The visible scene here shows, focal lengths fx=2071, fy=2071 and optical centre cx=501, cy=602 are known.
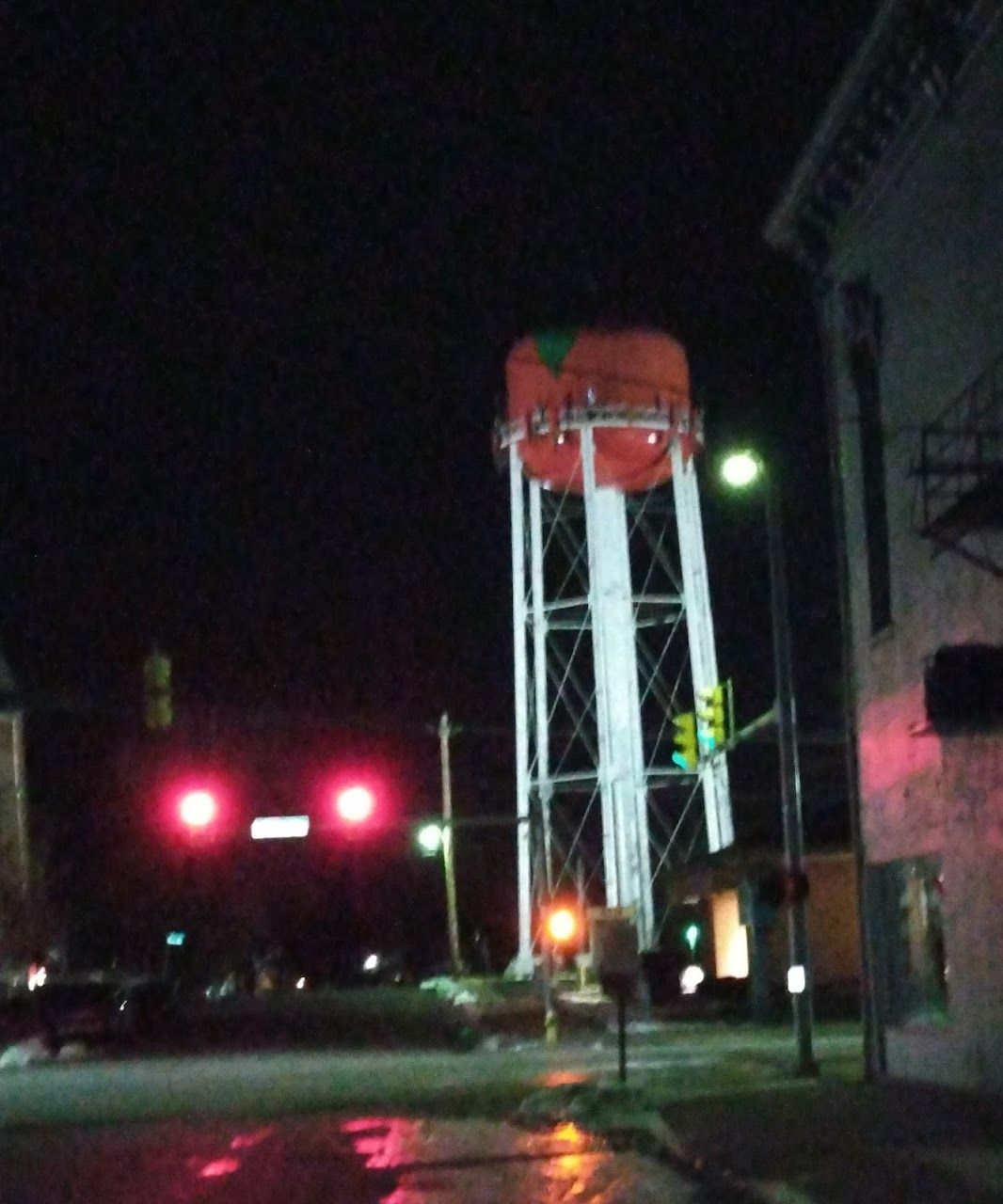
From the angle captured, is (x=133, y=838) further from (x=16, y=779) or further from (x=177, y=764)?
(x=177, y=764)

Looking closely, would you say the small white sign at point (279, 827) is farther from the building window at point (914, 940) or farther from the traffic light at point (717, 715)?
the building window at point (914, 940)

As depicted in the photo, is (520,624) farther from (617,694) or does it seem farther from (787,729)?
(787,729)

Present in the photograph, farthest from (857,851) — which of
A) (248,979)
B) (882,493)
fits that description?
(248,979)

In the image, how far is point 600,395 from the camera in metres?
47.9

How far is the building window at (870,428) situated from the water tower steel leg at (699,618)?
912 inches

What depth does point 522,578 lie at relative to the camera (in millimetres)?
49406

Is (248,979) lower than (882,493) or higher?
lower

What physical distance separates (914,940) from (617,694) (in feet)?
82.2

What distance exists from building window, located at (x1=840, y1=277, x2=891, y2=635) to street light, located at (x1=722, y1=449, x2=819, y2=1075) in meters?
1.37

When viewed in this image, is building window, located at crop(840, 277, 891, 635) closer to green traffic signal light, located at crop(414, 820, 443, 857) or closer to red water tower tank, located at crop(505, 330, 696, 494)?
green traffic signal light, located at crop(414, 820, 443, 857)

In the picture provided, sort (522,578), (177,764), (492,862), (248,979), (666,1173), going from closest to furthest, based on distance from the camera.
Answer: (666,1173), (177,764), (522,578), (248,979), (492,862)

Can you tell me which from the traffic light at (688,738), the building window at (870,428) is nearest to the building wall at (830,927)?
the traffic light at (688,738)

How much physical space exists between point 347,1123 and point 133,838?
60.6m

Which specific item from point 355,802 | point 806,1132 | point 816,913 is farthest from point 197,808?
point 816,913
